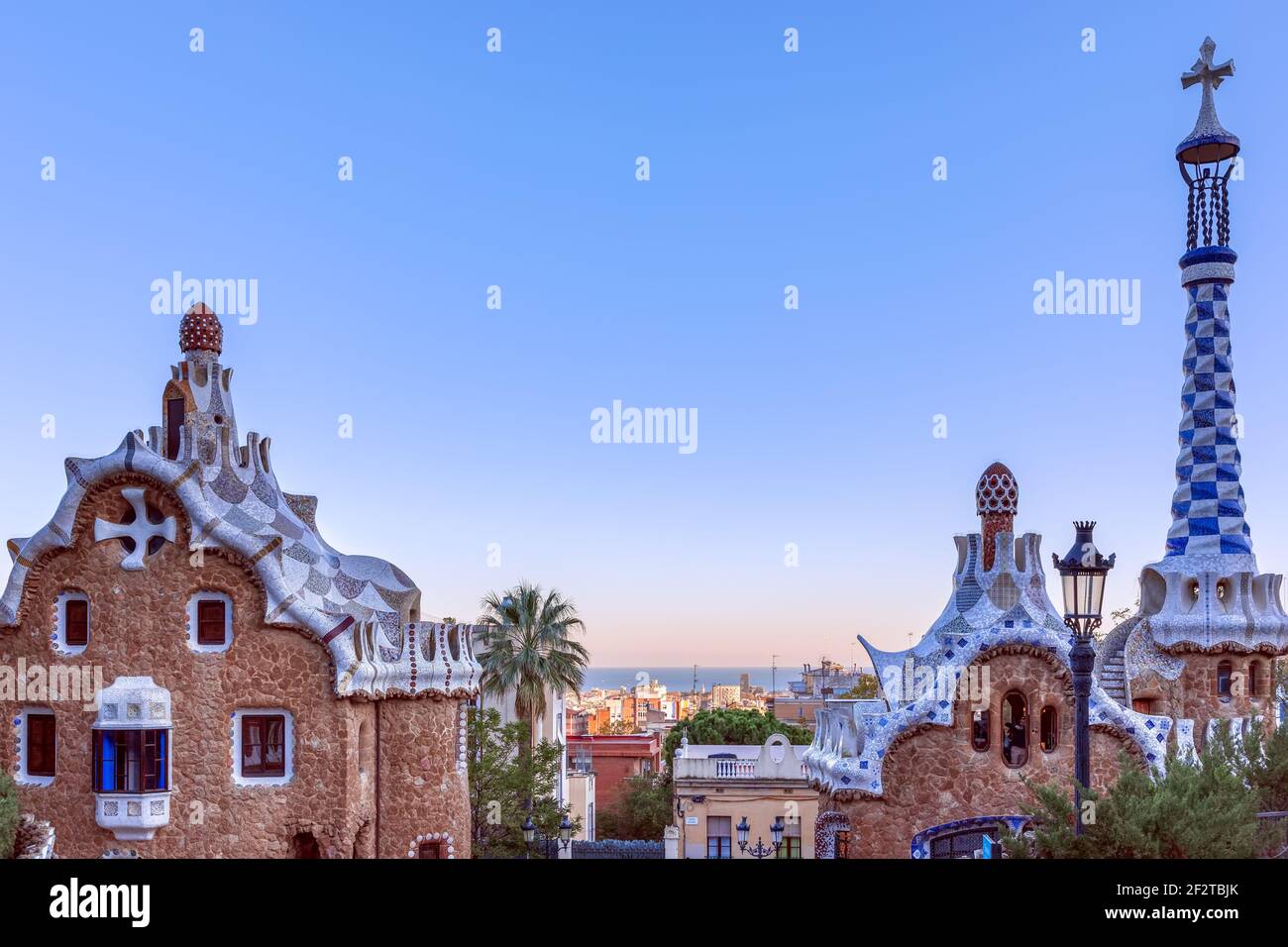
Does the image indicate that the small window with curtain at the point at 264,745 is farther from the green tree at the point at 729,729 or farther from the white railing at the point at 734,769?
the green tree at the point at 729,729

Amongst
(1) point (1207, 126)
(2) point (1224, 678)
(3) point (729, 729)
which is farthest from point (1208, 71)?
(3) point (729, 729)

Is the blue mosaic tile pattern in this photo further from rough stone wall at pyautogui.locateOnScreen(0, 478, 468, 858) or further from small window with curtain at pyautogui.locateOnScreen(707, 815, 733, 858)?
rough stone wall at pyautogui.locateOnScreen(0, 478, 468, 858)

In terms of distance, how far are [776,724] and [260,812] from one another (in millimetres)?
41180

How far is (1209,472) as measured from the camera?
86.4ft

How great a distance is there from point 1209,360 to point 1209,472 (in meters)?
2.48

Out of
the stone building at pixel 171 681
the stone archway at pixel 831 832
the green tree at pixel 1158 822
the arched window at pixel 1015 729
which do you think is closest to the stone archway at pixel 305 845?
the stone building at pixel 171 681

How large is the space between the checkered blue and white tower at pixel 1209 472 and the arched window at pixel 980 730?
5.79 m

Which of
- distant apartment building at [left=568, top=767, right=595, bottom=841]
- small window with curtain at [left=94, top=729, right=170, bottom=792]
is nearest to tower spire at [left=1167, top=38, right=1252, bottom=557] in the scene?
small window with curtain at [left=94, top=729, right=170, bottom=792]

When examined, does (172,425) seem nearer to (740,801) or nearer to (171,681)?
(171,681)

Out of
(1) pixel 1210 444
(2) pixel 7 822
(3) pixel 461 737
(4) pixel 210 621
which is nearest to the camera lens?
(2) pixel 7 822

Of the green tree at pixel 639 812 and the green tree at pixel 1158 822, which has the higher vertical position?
the green tree at pixel 1158 822

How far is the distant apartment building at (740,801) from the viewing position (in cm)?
3497
